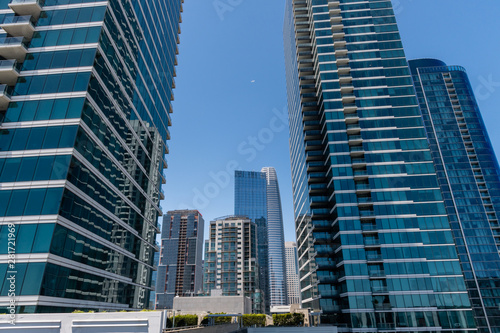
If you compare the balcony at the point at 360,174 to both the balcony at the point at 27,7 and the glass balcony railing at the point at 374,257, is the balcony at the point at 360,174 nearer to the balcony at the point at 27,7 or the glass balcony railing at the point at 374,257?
the glass balcony railing at the point at 374,257

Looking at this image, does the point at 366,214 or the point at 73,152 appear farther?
the point at 366,214

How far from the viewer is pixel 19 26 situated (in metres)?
37.3

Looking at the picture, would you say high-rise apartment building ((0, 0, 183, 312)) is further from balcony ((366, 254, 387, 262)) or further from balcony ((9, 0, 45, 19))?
balcony ((366, 254, 387, 262))

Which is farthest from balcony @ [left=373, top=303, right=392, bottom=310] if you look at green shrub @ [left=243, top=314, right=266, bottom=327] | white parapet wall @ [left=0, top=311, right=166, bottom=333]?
white parapet wall @ [left=0, top=311, right=166, bottom=333]

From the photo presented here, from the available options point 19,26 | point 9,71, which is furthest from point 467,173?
point 9,71

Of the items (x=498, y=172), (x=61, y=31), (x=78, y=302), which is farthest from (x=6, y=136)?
(x=498, y=172)

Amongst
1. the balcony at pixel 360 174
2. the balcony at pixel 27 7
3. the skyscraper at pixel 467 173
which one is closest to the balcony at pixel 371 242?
the balcony at pixel 360 174

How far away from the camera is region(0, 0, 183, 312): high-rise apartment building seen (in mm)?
29094

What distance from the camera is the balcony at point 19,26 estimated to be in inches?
1465

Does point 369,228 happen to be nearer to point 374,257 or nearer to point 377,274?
point 374,257

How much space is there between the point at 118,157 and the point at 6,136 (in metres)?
12.7

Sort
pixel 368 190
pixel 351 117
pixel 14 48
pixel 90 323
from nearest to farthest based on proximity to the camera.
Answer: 1. pixel 90 323
2. pixel 14 48
3. pixel 368 190
4. pixel 351 117

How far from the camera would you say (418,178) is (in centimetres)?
6550

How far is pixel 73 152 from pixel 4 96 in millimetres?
10945
